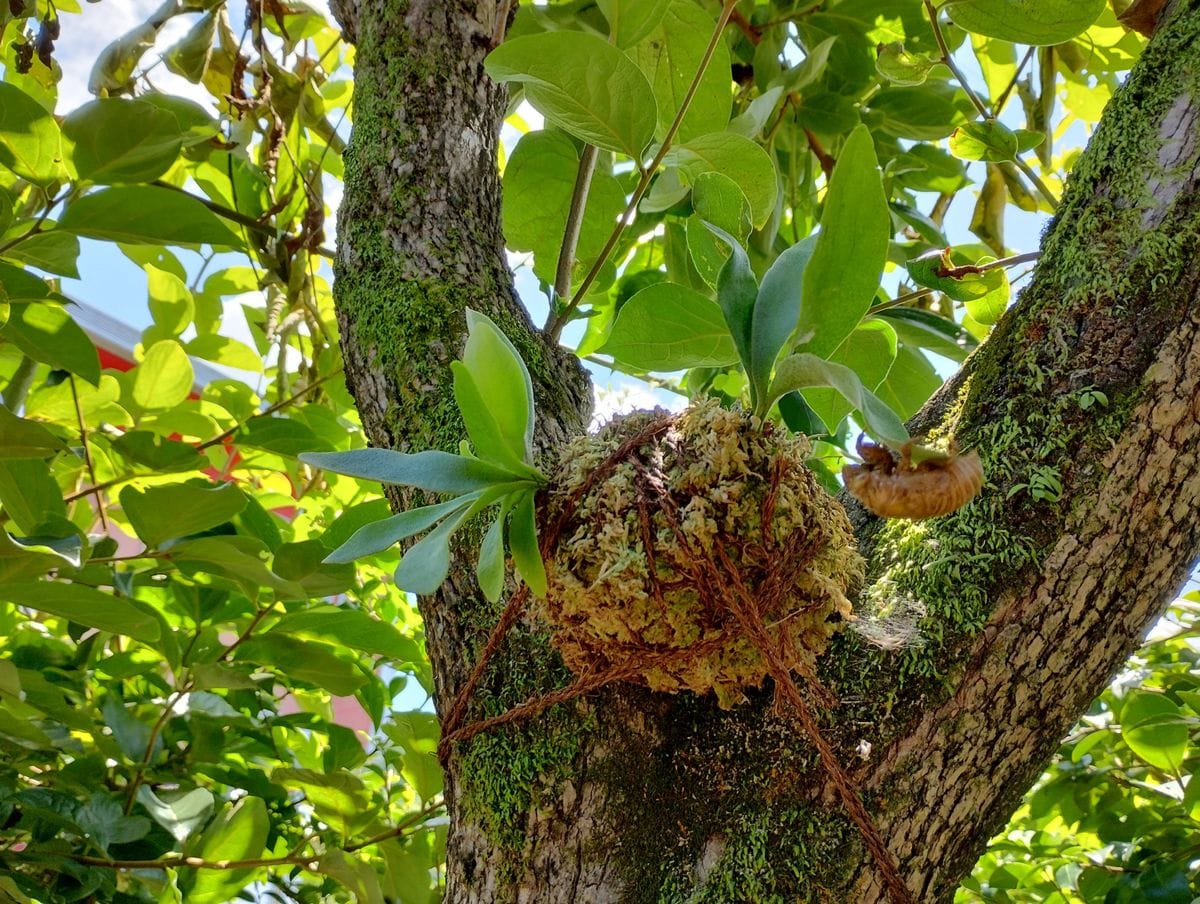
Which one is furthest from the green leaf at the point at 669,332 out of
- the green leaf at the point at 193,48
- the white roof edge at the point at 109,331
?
the white roof edge at the point at 109,331

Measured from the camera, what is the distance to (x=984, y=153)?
88 cm

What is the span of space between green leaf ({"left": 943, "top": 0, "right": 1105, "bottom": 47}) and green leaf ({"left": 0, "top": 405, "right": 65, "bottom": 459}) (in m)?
0.80

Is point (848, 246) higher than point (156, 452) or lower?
lower

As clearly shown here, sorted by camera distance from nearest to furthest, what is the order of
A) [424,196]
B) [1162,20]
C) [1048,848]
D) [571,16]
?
[1162,20] → [424,196] → [571,16] → [1048,848]

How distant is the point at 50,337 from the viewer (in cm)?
78

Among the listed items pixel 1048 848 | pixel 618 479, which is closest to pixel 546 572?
pixel 618 479

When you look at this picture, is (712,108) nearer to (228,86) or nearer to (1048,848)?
(228,86)

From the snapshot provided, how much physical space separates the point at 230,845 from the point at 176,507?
34 cm

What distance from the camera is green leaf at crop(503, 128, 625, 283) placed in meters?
0.94

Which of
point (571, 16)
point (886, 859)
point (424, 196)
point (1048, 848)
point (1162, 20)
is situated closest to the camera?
point (886, 859)

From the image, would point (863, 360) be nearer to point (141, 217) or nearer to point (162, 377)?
point (141, 217)

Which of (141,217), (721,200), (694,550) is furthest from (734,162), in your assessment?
(141,217)

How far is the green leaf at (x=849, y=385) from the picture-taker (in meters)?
0.42

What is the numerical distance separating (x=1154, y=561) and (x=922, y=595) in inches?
5.2
